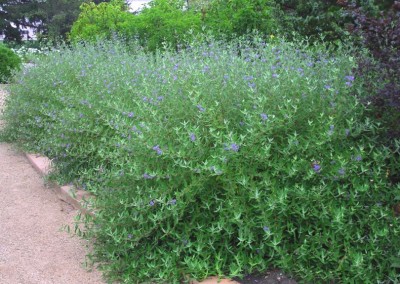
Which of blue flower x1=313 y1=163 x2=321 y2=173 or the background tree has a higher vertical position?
blue flower x1=313 y1=163 x2=321 y2=173

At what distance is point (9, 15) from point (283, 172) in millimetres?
42408

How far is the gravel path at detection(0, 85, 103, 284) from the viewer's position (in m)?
3.52

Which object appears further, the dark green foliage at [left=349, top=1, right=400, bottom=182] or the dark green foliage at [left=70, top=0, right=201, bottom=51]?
the dark green foliage at [left=70, top=0, right=201, bottom=51]

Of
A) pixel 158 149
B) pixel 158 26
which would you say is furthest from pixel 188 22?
pixel 158 149

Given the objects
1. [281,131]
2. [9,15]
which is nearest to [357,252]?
[281,131]

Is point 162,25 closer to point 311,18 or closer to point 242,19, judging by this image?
point 242,19

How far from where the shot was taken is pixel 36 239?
417cm

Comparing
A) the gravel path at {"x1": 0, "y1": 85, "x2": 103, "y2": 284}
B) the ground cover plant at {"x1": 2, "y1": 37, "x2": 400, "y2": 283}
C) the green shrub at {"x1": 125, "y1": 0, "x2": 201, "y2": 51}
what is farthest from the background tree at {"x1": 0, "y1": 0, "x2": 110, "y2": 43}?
the ground cover plant at {"x1": 2, "y1": 37, "x2": 400, "y2": 283}

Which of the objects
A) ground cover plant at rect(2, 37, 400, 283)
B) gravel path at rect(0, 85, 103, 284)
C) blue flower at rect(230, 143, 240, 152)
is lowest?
gravel path at rect(0, 85, 103, 284)

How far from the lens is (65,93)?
20.1 ft

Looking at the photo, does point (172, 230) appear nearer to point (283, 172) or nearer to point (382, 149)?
point (283, 172)

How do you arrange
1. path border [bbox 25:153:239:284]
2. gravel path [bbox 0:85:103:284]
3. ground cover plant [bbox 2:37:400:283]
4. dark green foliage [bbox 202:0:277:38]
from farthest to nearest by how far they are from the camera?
1. dark green foliage [bbox 202:0:277:38]
2. gravel path [bbox 0:85:103:284]
3. path border [bbox 25:153:239:284]
4. ground cover plant [bbox 2:37:400:283]

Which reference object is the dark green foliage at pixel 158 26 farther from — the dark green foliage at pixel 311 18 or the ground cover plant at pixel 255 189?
the ground cover plant at pixel 255 189

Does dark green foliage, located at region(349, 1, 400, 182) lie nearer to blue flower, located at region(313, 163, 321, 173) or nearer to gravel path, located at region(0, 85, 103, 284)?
blue flower, located at region(313, 163, 321, 173)
